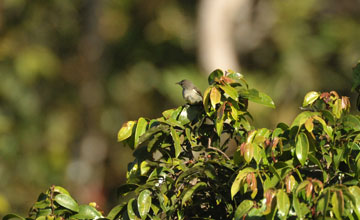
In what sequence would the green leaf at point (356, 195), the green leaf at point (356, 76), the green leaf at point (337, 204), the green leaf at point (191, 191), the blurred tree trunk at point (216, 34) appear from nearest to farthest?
the green leaf at point (337, 204) < the green leaf at point (356, 195) < the green leaf at point (191, 191) < the green leaf at point (356, 76) < the blurred tree trunk at point (216, 34)

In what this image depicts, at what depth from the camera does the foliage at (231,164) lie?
5.99 ft

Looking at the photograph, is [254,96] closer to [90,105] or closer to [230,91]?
[230,91]

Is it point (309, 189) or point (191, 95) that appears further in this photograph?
point (191, 95)

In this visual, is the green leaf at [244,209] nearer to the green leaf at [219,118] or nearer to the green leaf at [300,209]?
the green leaf at [300,209]

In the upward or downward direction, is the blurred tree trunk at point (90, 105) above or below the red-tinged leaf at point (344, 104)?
above

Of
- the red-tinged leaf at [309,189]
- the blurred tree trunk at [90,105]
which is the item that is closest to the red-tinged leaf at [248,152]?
the red-tinged leaf at [309,189]

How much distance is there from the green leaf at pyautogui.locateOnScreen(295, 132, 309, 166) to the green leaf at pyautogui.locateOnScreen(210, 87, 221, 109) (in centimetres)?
30

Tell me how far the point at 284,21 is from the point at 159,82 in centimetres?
249

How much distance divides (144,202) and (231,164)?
1.07 ft

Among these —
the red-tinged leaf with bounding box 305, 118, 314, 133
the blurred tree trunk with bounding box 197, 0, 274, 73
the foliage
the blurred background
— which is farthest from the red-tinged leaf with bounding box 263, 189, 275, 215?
the blurred tree trunk with bounding box 197, 0, 274, 73

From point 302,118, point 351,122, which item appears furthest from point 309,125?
point 351,122

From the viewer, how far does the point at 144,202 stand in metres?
1.97

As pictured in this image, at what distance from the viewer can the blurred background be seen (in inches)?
399

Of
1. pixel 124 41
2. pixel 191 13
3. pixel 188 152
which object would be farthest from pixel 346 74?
pixel 188 152
